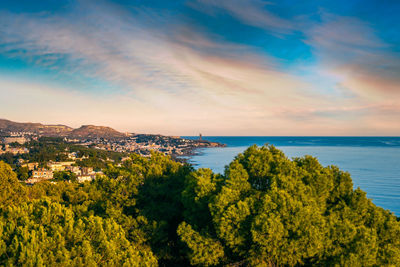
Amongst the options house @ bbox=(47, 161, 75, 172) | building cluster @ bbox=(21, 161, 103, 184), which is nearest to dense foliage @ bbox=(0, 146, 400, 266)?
building cluster @ bbox=(21, 161, 103, 184)

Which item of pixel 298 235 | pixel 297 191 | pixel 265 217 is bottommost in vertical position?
pixel 298 235

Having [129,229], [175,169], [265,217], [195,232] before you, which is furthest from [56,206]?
[265,217]

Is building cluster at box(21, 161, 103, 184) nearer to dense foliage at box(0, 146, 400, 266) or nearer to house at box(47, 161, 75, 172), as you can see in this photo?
house at box(47, 161, 75, 172)

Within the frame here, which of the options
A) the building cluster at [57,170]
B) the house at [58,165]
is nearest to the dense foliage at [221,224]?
the building cluster at [57,170]

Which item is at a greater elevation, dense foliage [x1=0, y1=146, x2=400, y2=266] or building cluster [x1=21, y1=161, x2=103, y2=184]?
dense foliage [x1=0, y1=146, x2=400, y2=266]

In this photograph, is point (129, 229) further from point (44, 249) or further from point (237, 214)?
point (237, 214)

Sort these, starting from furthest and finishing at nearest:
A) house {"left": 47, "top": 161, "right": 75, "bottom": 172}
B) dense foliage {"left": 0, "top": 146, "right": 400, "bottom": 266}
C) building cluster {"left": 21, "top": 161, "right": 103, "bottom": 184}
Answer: house {"left": 47, "top": 161, "right": 75, "bottom": 172} < building cluster {"left": 21, "top": 161, "right": 103, "bottom": 184} < dense foliage {"left": 0, "top": 146, "right": 400, "bottom": 266}

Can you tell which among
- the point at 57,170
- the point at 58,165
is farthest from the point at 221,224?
the point at 58,165

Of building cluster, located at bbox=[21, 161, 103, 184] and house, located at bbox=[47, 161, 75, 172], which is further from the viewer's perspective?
house, located at bbox=[47, 161, 75, 172]

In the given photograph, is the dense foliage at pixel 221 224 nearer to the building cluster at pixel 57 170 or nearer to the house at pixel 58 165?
the building cluster at pixel 57 170
